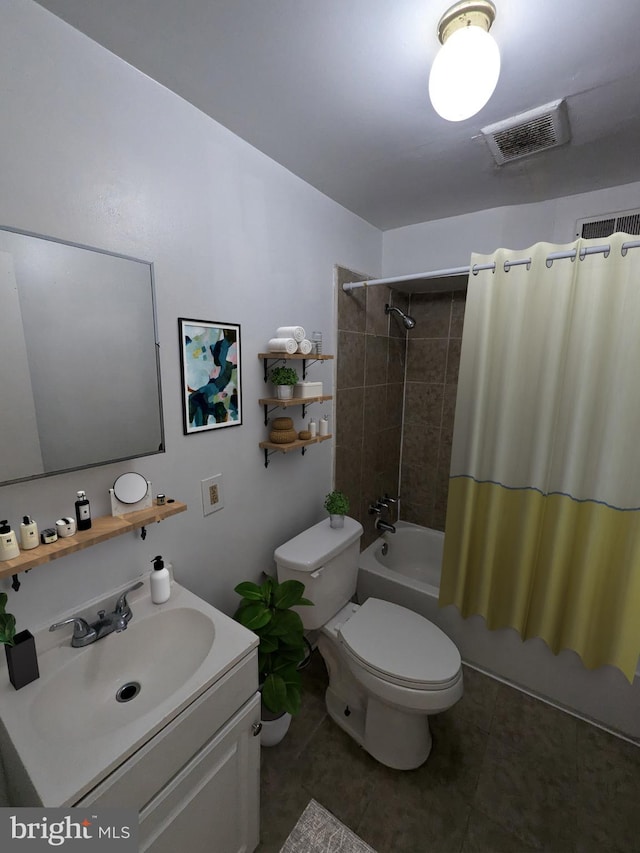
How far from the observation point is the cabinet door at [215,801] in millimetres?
803

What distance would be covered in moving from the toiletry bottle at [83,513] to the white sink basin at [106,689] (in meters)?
0.28

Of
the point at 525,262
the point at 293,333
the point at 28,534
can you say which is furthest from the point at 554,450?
the point at 28,534

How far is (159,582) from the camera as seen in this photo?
3.71ft

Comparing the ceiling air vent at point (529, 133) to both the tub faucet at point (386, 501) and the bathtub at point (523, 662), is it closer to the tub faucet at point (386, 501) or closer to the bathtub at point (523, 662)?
the tub faucet at point (386, 501)

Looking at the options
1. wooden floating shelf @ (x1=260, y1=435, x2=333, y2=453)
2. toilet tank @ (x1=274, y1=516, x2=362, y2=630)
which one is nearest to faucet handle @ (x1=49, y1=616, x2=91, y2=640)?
toilet tank @ (x1=274, y1=516, x2=362, y2=630)

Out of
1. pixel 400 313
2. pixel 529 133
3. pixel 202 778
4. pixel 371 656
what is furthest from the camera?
pixel 400 313

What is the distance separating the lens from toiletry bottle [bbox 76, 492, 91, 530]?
957 millimetres

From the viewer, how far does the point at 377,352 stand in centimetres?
229

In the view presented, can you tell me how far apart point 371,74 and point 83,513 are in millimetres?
1483

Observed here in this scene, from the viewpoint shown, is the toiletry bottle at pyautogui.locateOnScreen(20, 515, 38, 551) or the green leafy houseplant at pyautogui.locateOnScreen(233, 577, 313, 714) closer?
the toiletry bottle at pyautogui.locateOnScreen(20, 515, 38, 551)

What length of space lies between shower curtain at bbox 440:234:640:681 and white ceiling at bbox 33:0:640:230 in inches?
16.5

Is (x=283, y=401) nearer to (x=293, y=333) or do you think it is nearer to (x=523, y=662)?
(x=293, y=333)

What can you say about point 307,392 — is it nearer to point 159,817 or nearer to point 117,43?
point 117,43

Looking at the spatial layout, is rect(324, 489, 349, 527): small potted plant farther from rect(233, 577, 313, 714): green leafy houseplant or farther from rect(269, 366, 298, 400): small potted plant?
rect(269, 366, 298, 400): small potted plant
